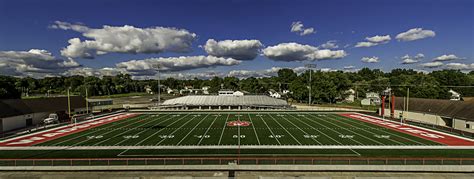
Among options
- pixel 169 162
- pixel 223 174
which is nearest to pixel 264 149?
pixel 223 174

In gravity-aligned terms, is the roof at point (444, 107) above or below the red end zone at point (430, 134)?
above

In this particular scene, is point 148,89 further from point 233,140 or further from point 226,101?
point 233,140

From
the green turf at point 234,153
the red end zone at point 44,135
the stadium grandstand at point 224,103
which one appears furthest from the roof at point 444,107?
the red end zone at point 44,135

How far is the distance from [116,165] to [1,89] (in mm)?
72308

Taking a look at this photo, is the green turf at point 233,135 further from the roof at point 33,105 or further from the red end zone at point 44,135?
→ the roof at point 33,105

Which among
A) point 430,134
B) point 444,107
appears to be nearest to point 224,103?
point 430,134

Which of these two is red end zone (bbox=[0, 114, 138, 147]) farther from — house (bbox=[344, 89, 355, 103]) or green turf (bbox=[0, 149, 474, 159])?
house (bbox=[344, 89, 355, 103])

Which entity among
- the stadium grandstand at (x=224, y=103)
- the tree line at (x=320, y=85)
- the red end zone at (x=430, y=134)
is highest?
the tree line at (x=320, y=85)

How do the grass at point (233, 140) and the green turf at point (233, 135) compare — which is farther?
the green turf at point (233, 135)

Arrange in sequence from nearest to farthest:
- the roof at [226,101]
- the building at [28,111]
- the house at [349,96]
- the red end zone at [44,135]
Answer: the red end zone at [44,135]
the building at [28,111]
the roof at [226,101]
the house at [349,96]

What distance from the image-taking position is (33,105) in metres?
39.4

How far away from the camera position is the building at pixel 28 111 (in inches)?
1316

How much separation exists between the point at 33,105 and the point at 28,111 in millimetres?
2529

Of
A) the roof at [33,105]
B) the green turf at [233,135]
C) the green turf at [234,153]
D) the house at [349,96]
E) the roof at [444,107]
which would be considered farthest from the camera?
the house at [349,96]
